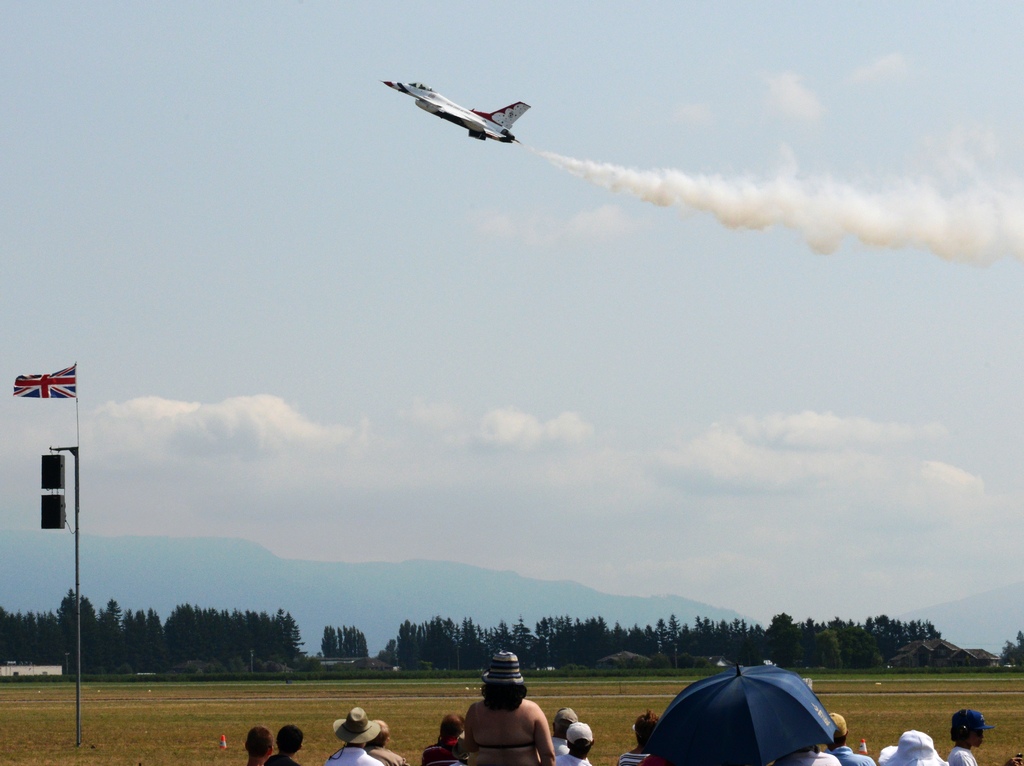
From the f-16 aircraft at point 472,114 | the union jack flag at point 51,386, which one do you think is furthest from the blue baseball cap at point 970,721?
the f-16 aircraft at point 472,114

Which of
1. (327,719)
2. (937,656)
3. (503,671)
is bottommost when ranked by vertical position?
(937,656)

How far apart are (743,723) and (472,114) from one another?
45.9 meters

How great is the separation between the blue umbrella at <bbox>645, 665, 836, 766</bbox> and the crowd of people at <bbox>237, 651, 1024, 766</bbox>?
0.80 ft

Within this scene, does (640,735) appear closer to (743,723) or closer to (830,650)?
(743,723)

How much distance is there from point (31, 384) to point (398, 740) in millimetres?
16907

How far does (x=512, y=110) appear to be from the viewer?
54281 mm

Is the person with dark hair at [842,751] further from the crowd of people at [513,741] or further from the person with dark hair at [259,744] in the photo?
the person with dark hair at [259,744]

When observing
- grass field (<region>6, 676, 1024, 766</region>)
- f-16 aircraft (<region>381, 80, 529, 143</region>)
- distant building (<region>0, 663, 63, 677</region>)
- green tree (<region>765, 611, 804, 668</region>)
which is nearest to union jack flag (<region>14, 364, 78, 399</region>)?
grass field (<region>6, 676, 1024, 766</region>)

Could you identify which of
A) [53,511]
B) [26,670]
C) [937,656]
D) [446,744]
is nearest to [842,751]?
[446,744]

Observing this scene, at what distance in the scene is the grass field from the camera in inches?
1330

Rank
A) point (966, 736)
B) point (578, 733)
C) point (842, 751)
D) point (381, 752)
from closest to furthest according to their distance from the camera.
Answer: point (842, 751)
point (966, 736)
point (381, 752)
point (578, 733)

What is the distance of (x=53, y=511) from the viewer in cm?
3656

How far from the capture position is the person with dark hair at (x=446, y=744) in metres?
12.3

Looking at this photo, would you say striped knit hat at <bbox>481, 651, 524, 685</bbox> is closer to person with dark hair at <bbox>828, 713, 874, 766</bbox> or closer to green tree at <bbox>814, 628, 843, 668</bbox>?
person with dark hair at <bbox>828, 713, 874, 766</bbox>
